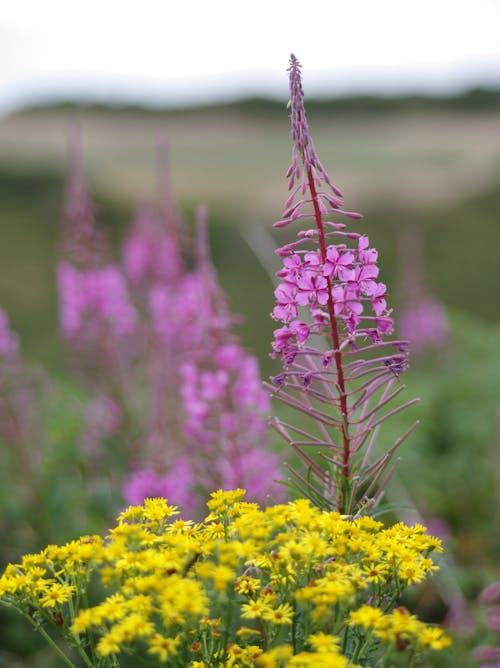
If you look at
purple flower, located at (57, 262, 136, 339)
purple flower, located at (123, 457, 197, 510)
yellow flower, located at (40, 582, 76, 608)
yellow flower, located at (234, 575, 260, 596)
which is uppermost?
purple flower, located at (57, 262, 136, 339)

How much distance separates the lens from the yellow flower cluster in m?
1.20

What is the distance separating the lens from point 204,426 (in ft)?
10.1

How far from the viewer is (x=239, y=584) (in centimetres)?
141

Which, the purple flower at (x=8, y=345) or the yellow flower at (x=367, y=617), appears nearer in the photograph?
the yellow flower at (x=367, y=617)

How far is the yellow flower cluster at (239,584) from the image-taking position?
120cm

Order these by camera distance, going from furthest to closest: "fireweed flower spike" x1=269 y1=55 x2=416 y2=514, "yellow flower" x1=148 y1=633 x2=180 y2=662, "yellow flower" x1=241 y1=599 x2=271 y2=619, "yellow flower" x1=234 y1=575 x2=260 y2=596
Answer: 1. "fireweed flower spike" x1=269 y1=55 x2=416 y2=514
2. "yellow flower" x1=234 y1=575 x2=260 y2=596
3. "yellow flower" x1=241 y1=599 x2=271 y2=619
4. "yellow flower" x1=148 y1=633 x2=180 y2=662

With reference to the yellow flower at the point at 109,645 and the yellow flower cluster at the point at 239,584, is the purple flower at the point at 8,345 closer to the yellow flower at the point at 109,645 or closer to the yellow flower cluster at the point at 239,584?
the yellow flower cluster at the point at 239,584

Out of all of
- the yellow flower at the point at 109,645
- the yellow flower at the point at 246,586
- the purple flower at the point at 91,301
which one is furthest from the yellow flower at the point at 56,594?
the purple flower at the point at 91,301

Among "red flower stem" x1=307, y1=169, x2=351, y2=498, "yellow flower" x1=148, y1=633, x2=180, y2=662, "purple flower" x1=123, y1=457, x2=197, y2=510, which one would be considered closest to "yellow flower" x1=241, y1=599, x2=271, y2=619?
"yellow flower" x1=148, y1=633, x2=180, y2=662

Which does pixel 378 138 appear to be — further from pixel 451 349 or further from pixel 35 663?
pixel 35 663

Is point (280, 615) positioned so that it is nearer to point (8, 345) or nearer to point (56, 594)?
point (56, 594)

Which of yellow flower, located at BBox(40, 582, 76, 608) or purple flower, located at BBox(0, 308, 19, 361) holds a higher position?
purple flower, located at BBox(0, 308, 19, 361)

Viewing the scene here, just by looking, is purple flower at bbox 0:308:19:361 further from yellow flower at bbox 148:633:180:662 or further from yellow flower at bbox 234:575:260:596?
yellow flower at bbox 148:633:180:662

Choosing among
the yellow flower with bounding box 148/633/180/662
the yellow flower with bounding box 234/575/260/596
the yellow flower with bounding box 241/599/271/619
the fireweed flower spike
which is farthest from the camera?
the fireweed flower spike
